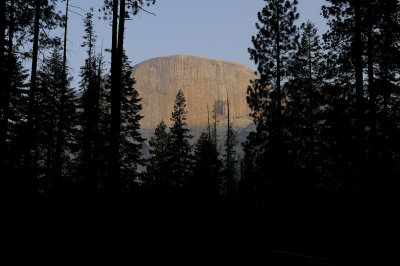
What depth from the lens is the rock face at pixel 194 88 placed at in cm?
13900

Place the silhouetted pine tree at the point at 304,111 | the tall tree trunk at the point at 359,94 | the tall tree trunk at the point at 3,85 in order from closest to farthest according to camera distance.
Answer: the tall tree trunk at the point at 3,85, the tall tree trunk at the point at 359,94, the silhouetted pine tree at the point at 304,111

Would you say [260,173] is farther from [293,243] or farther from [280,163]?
[293,243]

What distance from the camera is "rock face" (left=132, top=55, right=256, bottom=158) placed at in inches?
5472

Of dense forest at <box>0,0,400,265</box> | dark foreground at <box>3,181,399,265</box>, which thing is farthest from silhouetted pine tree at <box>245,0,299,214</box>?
dark foreground at <box>3,181,399,265</box>

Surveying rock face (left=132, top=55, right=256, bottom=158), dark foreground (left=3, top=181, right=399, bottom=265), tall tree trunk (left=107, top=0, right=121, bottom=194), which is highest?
rock face (left=132, top=55, right=256, bottom=158)

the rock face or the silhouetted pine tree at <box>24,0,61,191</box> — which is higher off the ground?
the rock face

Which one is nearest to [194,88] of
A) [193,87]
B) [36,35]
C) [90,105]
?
[193,87]

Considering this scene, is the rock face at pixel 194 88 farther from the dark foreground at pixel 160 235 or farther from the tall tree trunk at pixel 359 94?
the dark foreground at pixel 160 235

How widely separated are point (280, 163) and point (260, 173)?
364 centimetres

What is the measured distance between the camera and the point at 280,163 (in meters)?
18.6

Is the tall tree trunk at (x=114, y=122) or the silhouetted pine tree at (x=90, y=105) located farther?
the silhouetted pine tree at (x=90, y=105)

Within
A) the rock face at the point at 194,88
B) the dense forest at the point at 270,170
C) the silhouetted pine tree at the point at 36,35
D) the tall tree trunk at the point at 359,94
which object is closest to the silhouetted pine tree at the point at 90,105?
the dense forest at the point at 270,170

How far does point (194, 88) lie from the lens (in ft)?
498

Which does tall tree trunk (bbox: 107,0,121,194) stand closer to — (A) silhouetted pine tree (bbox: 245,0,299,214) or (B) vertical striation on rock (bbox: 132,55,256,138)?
(A) silhouetted pine tree (bbox: 245,0,299,214)
